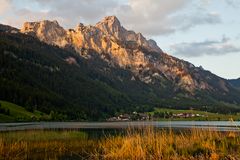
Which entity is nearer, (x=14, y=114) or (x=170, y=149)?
(x=170, y=149)

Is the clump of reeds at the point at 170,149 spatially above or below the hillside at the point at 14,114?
below

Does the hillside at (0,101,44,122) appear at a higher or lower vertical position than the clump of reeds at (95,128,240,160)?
higher

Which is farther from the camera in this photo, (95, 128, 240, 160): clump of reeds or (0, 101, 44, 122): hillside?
(0, 101, 44, 122): hillside

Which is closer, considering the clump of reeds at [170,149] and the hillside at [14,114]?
the clump of reeds at [170,149]

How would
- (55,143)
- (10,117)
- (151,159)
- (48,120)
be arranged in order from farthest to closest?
(48,120), (10,117), (55,143), (151,159)

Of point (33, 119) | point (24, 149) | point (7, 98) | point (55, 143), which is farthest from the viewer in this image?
point (7, 98)

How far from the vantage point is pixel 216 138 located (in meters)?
27.9

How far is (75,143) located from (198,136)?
1611 centimetres

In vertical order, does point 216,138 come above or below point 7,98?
below

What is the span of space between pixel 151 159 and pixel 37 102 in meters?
168

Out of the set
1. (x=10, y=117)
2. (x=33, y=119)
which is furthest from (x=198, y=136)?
(x=33, y=119)

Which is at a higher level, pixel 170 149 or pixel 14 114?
pixel 14 114

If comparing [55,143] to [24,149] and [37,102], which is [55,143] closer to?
[24,149]

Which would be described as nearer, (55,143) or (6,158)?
(6,158)
